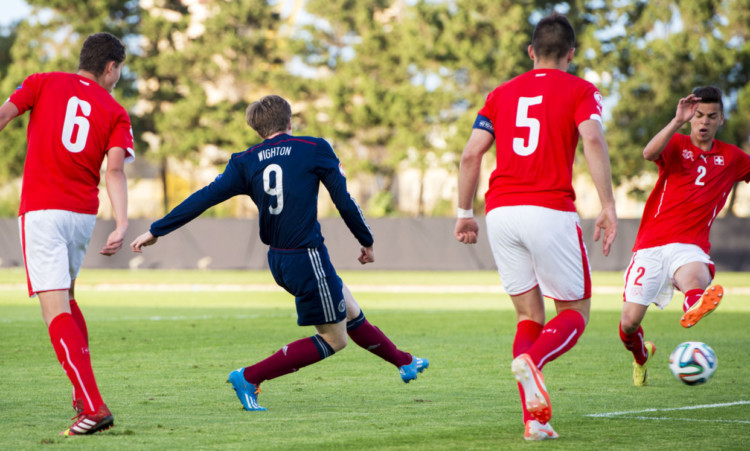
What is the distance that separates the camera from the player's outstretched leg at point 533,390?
213 inches

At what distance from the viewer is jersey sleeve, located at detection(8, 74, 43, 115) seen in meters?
6.14

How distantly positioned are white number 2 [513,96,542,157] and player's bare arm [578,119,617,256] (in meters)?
0.25

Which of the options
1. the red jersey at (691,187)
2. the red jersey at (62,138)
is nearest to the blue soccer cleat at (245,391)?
the red jersey at (62,138)

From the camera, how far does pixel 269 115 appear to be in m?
6.78

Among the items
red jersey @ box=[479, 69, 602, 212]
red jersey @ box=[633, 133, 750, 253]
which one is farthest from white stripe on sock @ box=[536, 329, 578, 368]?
red jersey @ box=[633, 133, 750, 253]

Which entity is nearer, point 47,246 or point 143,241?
point 47,246

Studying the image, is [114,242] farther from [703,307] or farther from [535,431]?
[703,307]

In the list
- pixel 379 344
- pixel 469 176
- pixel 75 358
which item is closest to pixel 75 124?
pixel 75 358

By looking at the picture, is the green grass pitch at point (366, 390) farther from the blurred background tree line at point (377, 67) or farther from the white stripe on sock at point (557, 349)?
the blurred background tree line at point (377, 67)

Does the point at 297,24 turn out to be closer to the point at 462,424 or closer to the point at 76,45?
the point at 76,45

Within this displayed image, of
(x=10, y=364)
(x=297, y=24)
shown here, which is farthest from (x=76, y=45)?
(x=10, y=364)

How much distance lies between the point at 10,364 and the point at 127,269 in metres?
27.8

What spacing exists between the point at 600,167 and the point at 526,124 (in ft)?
1.55

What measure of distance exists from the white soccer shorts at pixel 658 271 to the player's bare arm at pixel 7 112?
15.9ft
